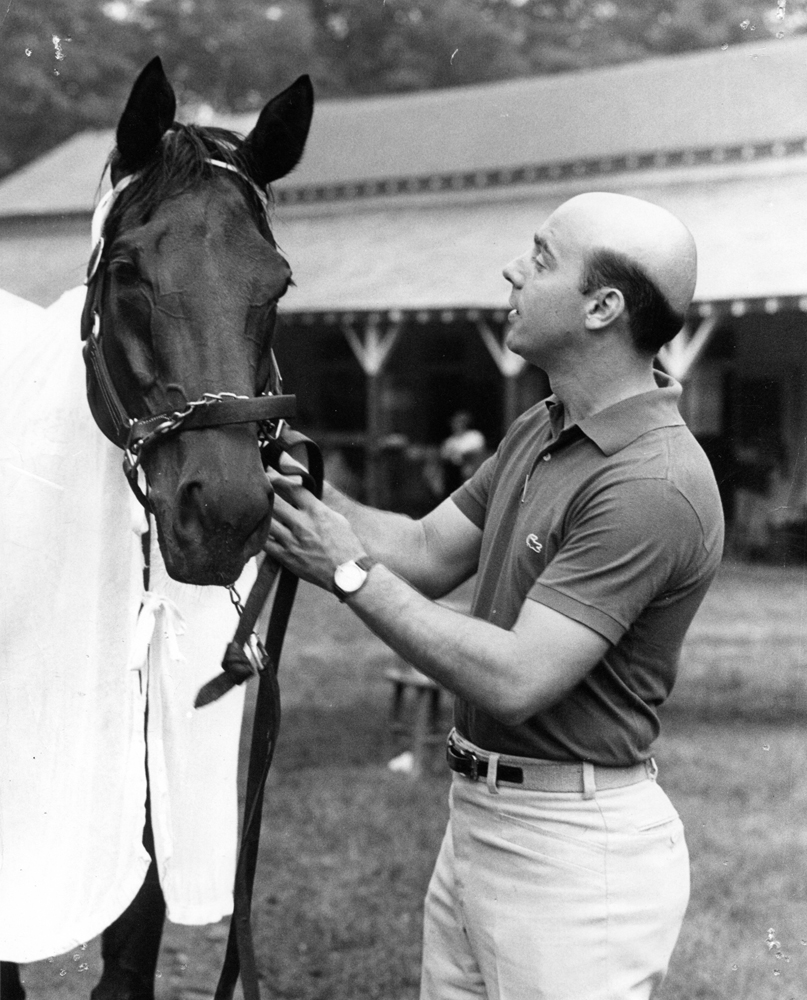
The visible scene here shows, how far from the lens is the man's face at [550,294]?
2150 mm

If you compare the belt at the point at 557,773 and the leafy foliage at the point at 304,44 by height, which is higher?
the leafy foliage at the point at 304,44

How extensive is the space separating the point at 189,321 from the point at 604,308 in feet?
2.44

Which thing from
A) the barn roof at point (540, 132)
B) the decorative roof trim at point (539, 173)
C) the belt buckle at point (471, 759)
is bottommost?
the belt buckle at point (471, 759)

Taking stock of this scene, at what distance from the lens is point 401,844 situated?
4.99 metres

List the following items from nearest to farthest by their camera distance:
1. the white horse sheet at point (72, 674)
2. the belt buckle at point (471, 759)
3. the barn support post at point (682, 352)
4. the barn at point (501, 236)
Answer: the belt buckle at point (471, 759), the white horse sheet at point (72, 674), the barn support post at point (682, 352), the barn at point (501, 236)

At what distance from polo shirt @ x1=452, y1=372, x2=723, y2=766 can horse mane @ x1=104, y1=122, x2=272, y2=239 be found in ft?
2.42

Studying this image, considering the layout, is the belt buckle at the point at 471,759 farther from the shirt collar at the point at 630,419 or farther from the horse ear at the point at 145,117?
the horse ear at the point at 145,117

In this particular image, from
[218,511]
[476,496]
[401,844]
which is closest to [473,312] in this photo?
[401,844]

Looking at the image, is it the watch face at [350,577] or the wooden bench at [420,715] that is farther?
the wooden bench at [420,715]

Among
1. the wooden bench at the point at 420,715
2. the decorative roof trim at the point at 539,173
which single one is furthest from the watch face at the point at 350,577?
the decorative roof trim at the point at 539,173

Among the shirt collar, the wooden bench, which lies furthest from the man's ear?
the wooden bench

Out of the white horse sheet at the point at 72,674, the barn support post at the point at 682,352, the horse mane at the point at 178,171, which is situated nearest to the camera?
the horse mane at the point at 178,171

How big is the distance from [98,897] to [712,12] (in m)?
32.6

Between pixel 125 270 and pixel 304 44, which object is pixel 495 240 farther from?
pixel 304 44
